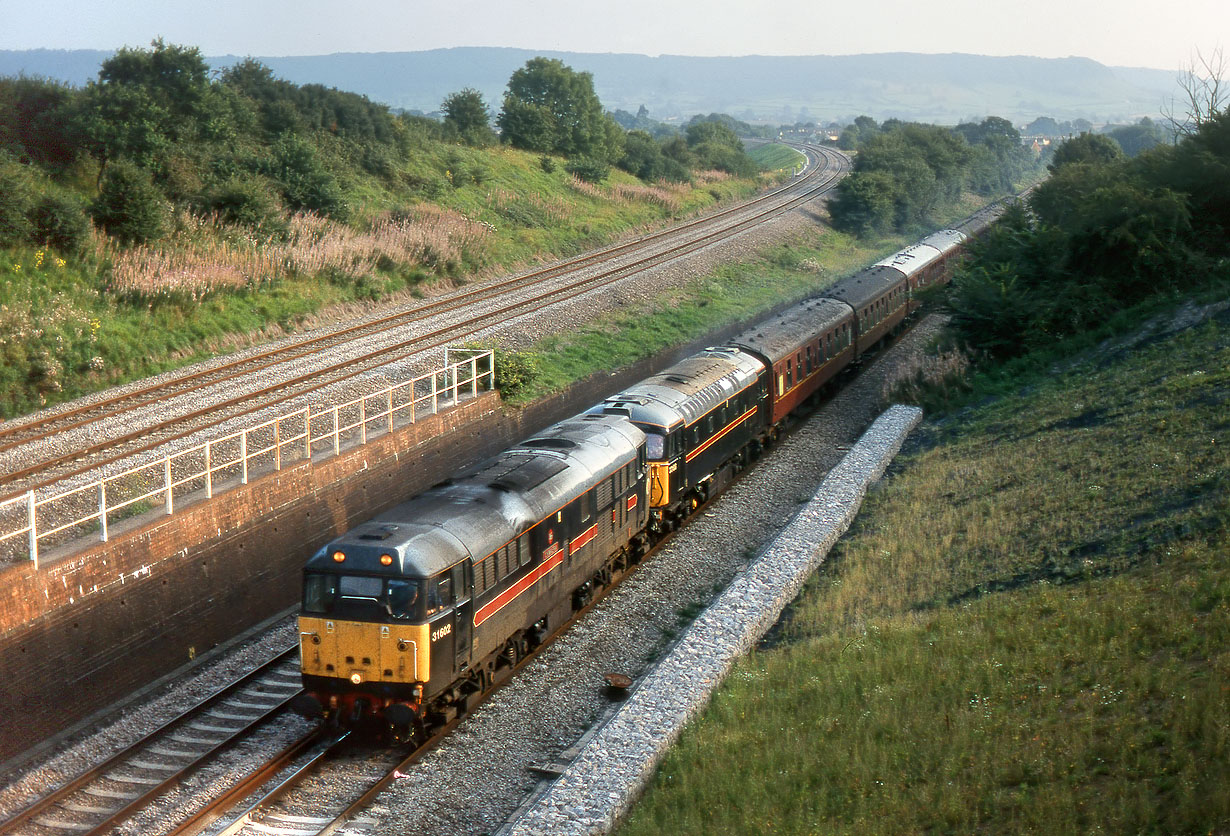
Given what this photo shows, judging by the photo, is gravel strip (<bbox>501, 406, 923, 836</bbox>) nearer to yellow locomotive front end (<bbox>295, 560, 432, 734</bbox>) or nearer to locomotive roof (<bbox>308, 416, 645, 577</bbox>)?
yellow locomotive front end (<bbox>295, 560, 432, 734</bbox>)

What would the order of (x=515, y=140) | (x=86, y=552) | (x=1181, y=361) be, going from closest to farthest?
(x=86, y=552), (x=1181, y=361), (x=515, y=140)

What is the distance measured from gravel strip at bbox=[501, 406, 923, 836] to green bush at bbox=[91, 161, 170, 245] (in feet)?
67.0

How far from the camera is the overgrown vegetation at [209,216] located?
1046 inches

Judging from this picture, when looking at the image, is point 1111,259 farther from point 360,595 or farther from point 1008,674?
point 360,595

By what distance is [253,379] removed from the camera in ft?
82.7

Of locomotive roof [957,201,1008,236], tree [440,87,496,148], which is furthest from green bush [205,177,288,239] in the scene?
locomotive roof [957,201,1008,236]

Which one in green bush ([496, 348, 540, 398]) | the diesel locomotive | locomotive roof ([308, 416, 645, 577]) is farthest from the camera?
green bush ([496, 348, 540, 398])

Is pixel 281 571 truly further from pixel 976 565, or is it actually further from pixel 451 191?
pixel 451 191

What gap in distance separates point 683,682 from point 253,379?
48.6 feet

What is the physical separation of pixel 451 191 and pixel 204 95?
13.4m

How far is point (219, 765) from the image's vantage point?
44.8ft

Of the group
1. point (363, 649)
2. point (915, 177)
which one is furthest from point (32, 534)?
point (915, 177)

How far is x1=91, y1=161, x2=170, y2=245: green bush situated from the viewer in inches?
1204

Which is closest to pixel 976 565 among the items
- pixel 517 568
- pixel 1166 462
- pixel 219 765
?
pixel 1166 462
